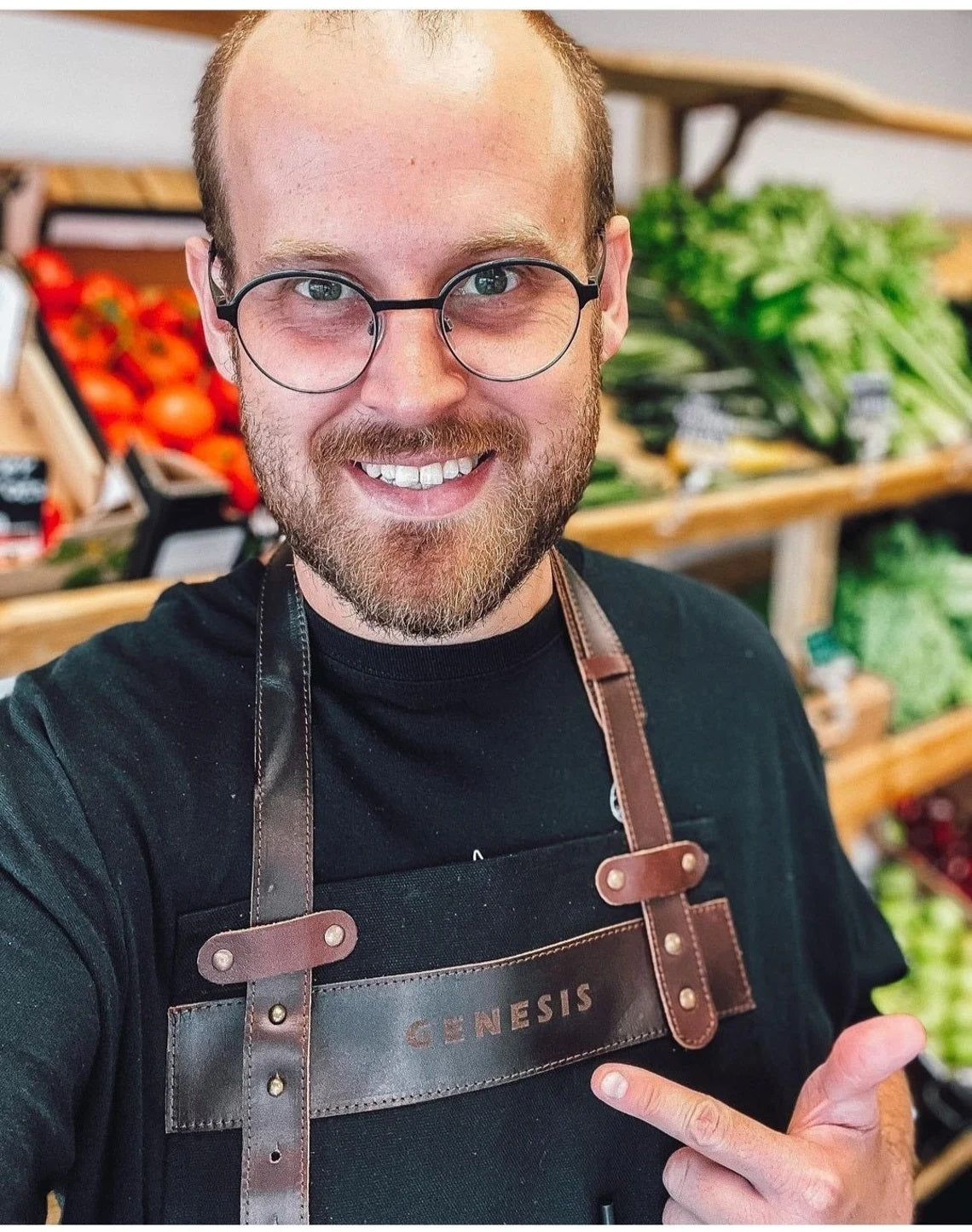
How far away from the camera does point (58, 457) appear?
137 centimetres

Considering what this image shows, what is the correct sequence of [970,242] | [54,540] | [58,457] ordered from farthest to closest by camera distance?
[970,242] → [58,457] → [54,540]

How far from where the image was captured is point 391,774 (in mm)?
951

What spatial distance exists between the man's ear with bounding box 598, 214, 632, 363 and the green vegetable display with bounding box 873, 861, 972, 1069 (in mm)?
1686

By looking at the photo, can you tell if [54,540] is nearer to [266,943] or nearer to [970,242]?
[266,943]

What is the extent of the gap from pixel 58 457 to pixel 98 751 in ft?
2.12

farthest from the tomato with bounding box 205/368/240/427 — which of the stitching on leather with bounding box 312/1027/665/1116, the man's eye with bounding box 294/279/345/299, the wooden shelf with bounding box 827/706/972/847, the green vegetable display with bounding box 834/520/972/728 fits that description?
the green vegetable display with bounding box 834/520/972/728

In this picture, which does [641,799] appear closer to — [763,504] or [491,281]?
[491,281]

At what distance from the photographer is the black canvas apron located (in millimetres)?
835

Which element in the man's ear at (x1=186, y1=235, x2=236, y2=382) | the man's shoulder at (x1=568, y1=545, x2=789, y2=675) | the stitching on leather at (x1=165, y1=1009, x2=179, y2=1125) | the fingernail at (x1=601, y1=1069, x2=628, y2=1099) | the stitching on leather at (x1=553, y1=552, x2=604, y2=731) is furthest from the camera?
the man's shoulder at (x1=568, y1=545, x2=789, y2=675)

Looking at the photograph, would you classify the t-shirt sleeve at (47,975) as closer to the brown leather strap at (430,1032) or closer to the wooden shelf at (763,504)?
the brown leather strap at (430,1032)

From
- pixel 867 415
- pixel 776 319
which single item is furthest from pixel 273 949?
pixel 776 319

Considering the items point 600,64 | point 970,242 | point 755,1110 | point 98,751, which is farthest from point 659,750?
point 970,242

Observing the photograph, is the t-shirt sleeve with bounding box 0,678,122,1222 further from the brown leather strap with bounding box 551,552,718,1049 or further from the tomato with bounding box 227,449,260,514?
the tomato with bounding box 227,449,260,514

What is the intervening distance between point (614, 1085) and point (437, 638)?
412mm
